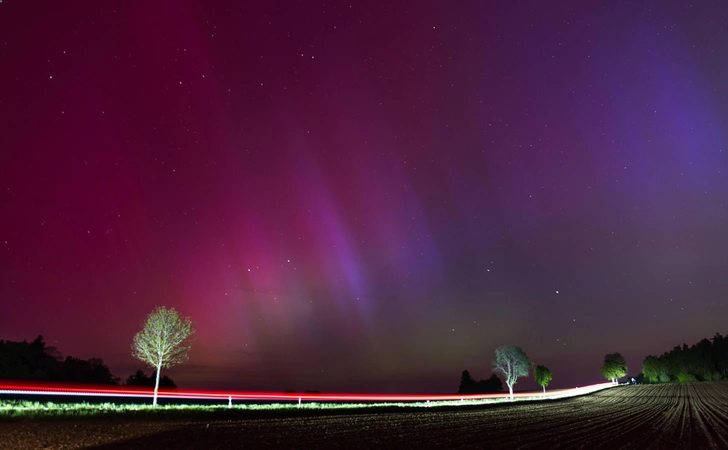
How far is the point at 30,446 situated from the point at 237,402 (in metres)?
29.4

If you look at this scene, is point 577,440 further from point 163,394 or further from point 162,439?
point 163,394

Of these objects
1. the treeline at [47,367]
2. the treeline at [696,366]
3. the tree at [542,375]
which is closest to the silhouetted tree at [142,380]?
the treeline at [47,367]

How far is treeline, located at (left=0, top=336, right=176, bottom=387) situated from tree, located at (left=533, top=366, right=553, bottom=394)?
344ft

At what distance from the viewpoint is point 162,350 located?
1766 inches

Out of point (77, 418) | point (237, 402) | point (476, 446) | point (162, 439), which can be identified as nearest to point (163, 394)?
point (237, 402)

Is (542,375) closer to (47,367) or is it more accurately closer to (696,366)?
(696,366)

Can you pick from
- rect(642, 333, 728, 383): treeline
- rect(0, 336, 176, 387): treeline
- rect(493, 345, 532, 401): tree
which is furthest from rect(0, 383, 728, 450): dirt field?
rect(642, 333, 728, 383): treeline

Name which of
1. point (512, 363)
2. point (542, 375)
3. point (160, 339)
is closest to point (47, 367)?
point (160, 339)

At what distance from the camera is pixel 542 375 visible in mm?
145625

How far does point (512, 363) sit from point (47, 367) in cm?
9201

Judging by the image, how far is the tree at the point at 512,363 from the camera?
112562 mm

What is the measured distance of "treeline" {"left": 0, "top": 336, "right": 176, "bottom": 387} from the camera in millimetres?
68500

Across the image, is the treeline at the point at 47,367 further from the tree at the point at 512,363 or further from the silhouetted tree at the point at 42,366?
the tree at the point at 512,363

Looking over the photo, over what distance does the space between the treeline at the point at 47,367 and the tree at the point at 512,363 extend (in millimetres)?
71355
